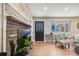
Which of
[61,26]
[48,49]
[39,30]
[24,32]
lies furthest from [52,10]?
[48,49]

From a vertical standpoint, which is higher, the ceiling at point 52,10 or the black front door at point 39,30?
the ceiling at point 52,10

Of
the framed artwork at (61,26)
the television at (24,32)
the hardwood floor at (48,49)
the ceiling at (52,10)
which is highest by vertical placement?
the ceiling at (52,10)

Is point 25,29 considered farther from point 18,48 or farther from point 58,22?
point 58,22

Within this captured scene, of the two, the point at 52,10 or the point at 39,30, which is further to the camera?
the point at 39,30

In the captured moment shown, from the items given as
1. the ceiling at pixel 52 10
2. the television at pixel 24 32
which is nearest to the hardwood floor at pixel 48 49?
the television at pixel 24 32

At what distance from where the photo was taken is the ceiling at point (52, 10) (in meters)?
3.18

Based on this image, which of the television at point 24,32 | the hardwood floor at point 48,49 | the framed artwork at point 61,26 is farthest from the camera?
the framed artwork at point 61,26

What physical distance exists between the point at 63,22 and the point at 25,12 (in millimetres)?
1007

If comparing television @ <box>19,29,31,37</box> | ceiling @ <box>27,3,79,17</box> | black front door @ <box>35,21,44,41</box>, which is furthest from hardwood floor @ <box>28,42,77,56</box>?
ceiling @ <box>27,3,79,17</box>

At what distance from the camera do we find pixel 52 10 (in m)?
3.35

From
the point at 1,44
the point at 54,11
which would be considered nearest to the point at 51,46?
the point at 54,11

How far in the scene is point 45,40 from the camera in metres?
3.63

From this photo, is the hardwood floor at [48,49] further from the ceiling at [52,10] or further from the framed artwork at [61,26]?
the ceiling at [52,10]

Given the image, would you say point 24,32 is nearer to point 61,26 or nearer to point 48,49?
point 48,49
